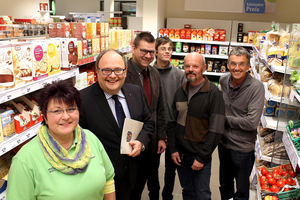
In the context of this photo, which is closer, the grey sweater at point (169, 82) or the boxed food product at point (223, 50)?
the grey sweater at point (169, 82)

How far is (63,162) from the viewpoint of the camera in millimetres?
1288

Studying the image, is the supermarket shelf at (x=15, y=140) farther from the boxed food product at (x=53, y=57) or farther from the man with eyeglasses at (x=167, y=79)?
the man with eyeglasses at (x=167, y=79)

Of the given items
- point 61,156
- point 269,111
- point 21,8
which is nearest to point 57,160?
point 61,156

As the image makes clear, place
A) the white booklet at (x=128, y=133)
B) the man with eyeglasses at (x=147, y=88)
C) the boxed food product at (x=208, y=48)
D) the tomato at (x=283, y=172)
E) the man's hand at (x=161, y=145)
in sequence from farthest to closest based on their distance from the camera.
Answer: the boxed food product at (x=208, y=48) → the man's hand at (x=161, y=145) → the man with eyeglasses at (x=147, y=88) → the tomato at (x=283, y=172) → the white booklet at (x=128, y=133)

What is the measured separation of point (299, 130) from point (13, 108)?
7.22ft

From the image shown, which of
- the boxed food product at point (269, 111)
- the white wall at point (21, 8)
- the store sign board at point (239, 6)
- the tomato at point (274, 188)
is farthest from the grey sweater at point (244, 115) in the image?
the white wall at point (21, 8)

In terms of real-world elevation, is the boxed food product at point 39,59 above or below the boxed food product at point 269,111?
above

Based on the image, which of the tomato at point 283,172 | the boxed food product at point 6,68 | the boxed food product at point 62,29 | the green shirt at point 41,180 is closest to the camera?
the green shirt at point 41,180

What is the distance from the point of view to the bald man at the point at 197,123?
7.47 ft

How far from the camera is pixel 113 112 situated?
183 cm

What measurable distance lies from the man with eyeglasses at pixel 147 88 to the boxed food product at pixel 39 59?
2.28 feet

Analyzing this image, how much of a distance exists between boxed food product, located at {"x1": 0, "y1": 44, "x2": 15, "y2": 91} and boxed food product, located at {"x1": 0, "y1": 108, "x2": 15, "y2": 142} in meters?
0.19

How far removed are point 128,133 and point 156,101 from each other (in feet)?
2.52

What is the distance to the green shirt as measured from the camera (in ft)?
3.98
